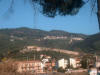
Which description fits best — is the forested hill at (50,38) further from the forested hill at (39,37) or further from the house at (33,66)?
the house at (33,66)

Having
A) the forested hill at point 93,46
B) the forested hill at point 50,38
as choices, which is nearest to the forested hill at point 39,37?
the forested hill at point 50,38

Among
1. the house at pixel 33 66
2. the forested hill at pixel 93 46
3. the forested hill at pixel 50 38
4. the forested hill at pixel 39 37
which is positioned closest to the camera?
the house at pixel 33 66

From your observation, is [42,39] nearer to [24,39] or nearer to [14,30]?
[24,39]

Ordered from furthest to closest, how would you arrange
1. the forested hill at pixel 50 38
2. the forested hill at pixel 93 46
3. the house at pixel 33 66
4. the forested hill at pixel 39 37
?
1. the forested hill at pixel 39 37
2. the forested hill at pixel 50 38
3. the forested hill at pixel 93 46
4. the house at pixel 33 66

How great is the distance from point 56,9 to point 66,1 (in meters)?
0.44

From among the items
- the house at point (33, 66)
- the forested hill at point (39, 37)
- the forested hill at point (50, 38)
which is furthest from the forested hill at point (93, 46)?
the house at point (33, 66)

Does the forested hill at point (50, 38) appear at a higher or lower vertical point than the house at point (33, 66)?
higher

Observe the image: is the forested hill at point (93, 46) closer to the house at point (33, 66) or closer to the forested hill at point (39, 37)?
the forested hill at point (39, 37)

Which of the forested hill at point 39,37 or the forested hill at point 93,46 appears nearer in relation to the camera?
the forested hill at point 93,46

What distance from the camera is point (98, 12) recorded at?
248 inches

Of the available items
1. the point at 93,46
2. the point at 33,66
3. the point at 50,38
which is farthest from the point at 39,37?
the point at 33,66

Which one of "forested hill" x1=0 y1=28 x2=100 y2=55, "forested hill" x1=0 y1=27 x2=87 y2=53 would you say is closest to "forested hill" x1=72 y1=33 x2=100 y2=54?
"forested hill" x1=0 y1=28 x2=100 y2=55

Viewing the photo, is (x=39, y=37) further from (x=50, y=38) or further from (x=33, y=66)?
(x=33, y=66)

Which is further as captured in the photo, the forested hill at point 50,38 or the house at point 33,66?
the forested hill at point 50,38
